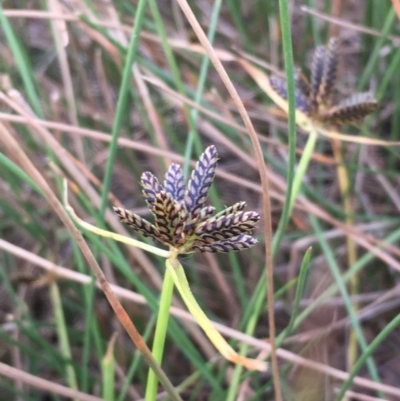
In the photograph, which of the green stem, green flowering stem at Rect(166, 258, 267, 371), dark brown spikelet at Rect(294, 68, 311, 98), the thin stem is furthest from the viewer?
the thin stem

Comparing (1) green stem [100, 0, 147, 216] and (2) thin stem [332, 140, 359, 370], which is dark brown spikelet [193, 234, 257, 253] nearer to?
(1) green stem [100, 0, 147, 216]

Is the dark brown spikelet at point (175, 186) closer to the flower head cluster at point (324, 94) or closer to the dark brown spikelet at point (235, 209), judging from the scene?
the dark brown spikelet at point (235, 209)

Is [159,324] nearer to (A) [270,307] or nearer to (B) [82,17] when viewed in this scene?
(A) [270,307]

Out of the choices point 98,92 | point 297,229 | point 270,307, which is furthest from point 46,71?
point 270,307

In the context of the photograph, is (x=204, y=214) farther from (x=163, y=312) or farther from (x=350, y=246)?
(x=350, y=246)

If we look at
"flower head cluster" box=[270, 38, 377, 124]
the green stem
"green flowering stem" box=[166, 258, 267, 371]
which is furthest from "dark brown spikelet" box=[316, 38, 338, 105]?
"green flowering stem" box=[166, 258, 267, 371]

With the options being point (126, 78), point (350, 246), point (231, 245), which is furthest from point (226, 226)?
point (350, 246)

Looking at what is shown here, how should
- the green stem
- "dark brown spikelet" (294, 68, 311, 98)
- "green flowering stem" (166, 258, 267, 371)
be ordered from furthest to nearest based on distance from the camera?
"dark brown spikelet" (294, 68, 311, 98)
the green stem
"green flowering stem" (166, 258, 267, 371)
